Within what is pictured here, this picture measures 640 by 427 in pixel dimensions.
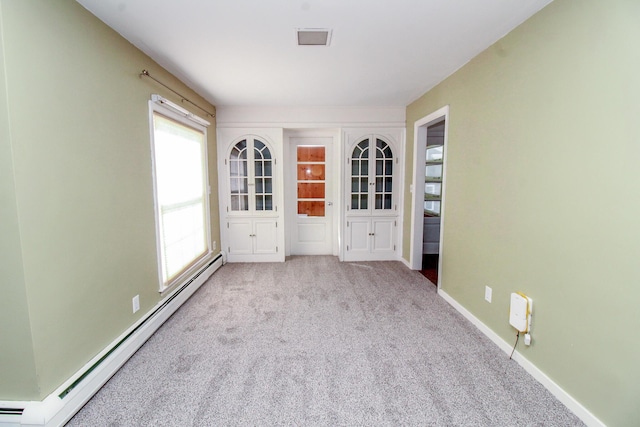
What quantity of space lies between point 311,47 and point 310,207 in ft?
9.68

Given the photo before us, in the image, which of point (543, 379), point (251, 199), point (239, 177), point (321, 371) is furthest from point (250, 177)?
point (543, 379)

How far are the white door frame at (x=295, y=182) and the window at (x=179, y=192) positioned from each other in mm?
1314

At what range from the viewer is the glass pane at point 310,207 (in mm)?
5113

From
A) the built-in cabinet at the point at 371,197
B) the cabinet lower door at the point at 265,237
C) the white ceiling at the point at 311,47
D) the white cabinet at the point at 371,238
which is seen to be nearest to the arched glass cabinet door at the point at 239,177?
the cabinet lower door at the point at 265,237

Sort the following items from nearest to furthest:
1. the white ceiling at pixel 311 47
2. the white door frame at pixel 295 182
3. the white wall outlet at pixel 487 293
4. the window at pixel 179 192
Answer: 1. the white ceiling at pixel 311 47
2. the white wall outlet at pixel 487 293
3. the window at pixel 179 192
4. the white door frame at pixel 295 182

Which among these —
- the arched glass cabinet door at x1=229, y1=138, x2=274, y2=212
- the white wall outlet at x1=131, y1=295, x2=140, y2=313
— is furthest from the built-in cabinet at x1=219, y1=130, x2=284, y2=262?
the white wall outlet at x1=131, y1=295, x2=140, y2=313

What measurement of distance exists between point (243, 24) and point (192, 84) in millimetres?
1607

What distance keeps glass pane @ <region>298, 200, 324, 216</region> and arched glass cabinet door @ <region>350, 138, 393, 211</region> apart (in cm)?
60

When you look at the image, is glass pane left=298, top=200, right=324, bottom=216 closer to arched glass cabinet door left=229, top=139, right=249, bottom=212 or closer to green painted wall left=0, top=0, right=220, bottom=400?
arched glass cabinet door left=229, top=139, right=249, bottom=212

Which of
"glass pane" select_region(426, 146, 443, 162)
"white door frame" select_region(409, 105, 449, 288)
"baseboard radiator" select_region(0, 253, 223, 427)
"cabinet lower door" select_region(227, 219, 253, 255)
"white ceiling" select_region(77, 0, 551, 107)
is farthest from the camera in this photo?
"glass pane" select_region(426, 146, 443, 162)

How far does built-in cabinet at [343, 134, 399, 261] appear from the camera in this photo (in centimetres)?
466

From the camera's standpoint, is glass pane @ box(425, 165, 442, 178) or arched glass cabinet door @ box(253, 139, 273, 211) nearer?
arched glass cabinet door @ box(253, 139, 273, 211)

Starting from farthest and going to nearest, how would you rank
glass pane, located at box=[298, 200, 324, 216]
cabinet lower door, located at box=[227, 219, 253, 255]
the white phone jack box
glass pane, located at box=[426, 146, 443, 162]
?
glass pane, located at box=[426, 146, 443, 162], glass pane, located at box=[298, 200, 324, 216], cabinet lower door, located at box=[227, 219, 253, 255], the white phone jack box

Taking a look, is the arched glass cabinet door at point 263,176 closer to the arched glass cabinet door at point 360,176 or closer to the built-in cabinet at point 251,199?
the built-in cabinet at point 251,199
